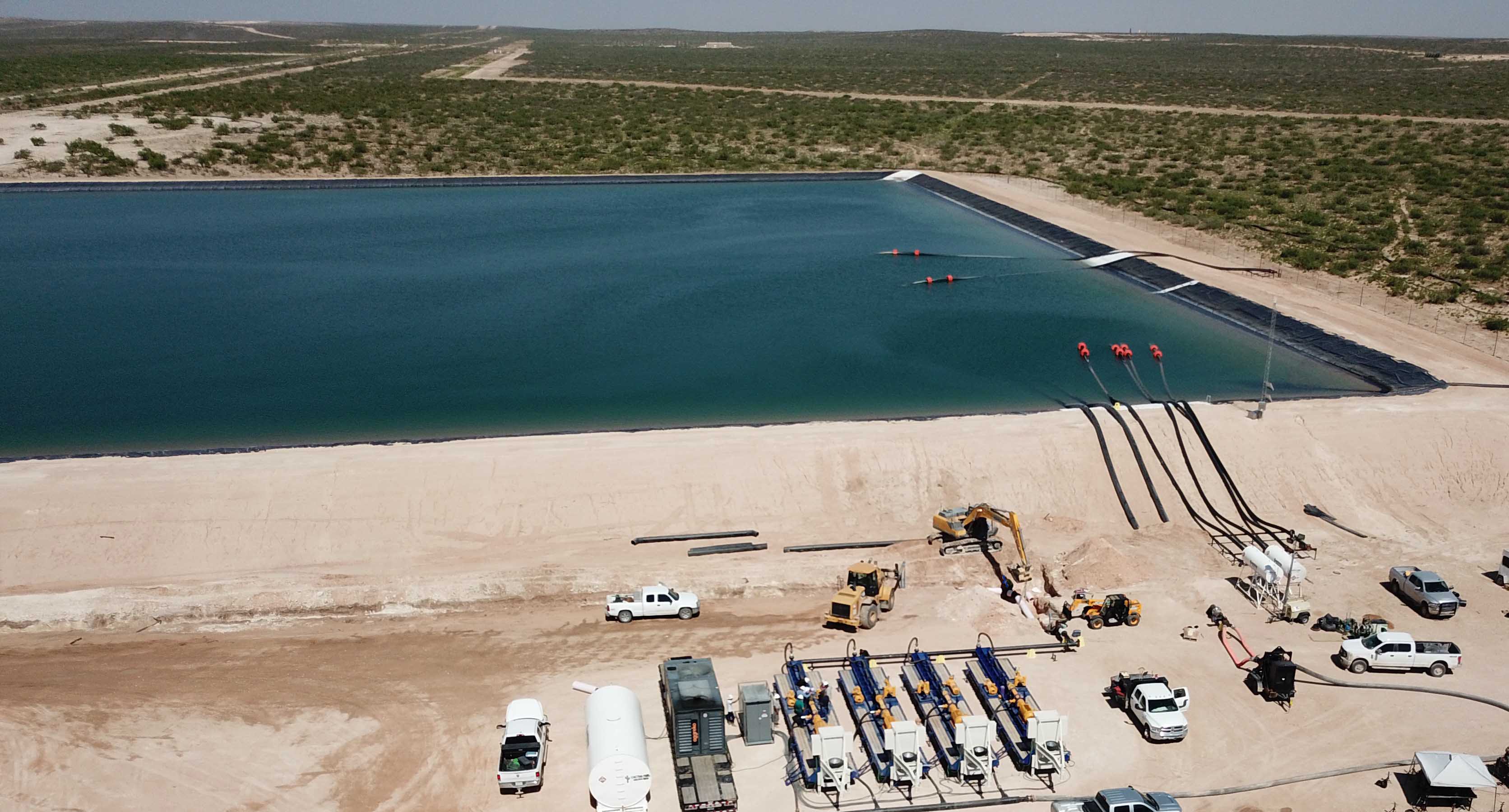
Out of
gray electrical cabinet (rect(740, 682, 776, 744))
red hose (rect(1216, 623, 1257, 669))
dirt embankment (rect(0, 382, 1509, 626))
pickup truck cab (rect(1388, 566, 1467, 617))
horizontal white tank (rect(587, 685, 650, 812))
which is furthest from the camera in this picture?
dirt embankment (rect(0, 382, 1509, 626))

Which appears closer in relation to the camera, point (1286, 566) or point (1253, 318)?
point (1286, 566)

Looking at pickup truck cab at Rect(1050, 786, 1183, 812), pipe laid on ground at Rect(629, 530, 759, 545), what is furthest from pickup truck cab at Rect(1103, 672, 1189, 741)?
pipe laid on ground at Rect(629, 530, 759, 545)

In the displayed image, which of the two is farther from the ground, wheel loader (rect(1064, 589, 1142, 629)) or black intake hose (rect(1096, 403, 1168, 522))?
black intake hose (rect(1096, 403, 1168, 522))

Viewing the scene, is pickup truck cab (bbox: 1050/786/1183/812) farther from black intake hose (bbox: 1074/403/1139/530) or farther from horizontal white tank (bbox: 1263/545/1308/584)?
black intake hose (bbox: 1074/403/1139/530)

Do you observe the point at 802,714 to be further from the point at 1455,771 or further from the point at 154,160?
the point at 154,160

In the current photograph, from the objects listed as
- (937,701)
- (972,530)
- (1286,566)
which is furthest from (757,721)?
(1286,566)
